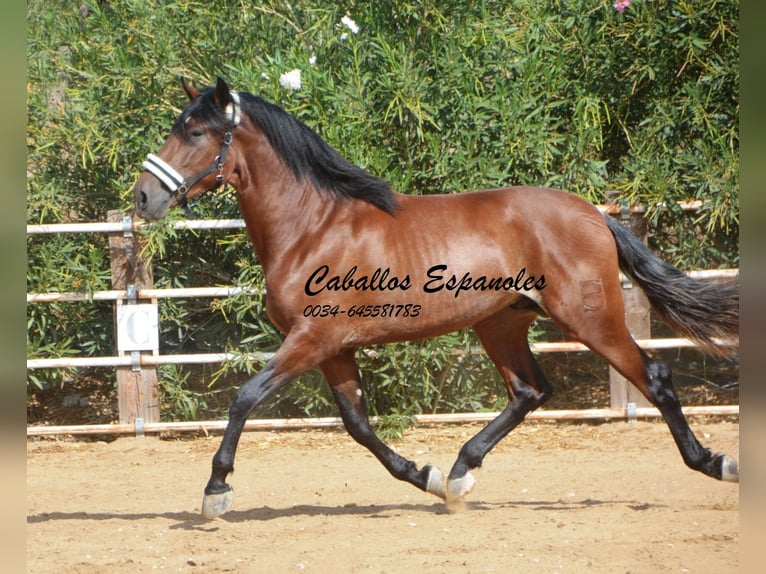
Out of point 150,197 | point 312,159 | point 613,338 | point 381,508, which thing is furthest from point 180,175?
point 613,338

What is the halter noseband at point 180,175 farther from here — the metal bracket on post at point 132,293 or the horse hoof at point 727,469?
the horse hoof at point 727,469

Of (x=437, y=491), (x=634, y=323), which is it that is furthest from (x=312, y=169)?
(x=634, y=323)

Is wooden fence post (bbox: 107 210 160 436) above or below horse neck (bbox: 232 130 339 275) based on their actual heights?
below

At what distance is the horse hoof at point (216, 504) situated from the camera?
412 centimetres

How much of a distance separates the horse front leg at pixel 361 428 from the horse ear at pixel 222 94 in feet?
4.48

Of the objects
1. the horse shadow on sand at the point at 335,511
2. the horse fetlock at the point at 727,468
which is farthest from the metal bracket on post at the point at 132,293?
the horse fetlock at the point at 727,468

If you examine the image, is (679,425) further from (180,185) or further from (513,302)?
(180,185)

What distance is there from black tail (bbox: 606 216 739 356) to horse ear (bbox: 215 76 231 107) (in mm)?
1997

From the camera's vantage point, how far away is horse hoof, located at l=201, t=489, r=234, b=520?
4125mm

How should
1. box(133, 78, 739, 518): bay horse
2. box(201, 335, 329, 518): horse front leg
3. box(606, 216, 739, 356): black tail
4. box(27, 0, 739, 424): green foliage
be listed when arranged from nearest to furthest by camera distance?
box(201, 335, 329, 518): horse front leg → box(133, 78, 739, 518): bay horse → box(606, 216, 739, 356): black tail → box(27, 0, 739, 424): green foliage

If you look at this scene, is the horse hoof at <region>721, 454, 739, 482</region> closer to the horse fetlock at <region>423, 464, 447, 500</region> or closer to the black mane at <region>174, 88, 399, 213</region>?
the horse fetlock at <region>423, 464, 447, 500</region>

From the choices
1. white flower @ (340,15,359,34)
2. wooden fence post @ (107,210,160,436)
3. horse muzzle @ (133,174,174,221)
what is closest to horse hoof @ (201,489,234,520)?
horse muzzle @ (133,174,174,221)

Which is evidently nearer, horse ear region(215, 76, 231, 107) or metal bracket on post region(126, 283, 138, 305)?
horse ear region(215, 76, 231, 107)

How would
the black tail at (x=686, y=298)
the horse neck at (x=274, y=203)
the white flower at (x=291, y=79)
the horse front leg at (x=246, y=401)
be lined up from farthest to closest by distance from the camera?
the white flower at (x=291, y=79) → the black tail at (x=686, y=298) → the horse neck at (x=274, y=203) → the horse front leg at (x=246, y=401)
